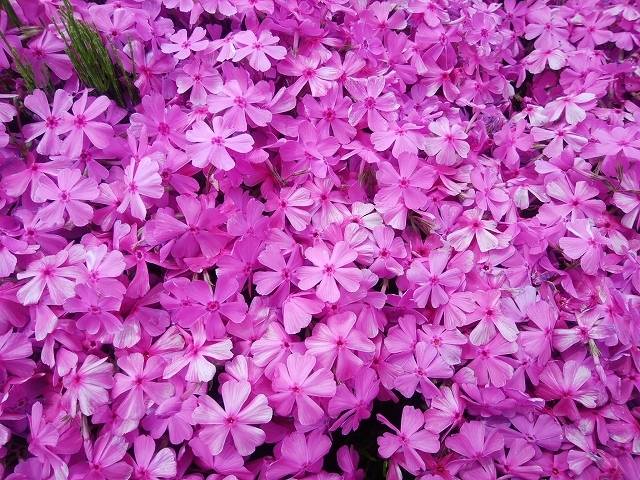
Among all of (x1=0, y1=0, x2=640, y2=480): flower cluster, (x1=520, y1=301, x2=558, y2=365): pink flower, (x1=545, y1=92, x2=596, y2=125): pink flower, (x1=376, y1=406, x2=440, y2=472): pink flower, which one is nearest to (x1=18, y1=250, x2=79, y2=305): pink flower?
(x1=0, y1=0, x2=640, y2=480): flower cluster

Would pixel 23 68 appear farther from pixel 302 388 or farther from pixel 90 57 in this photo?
pixel 302 388

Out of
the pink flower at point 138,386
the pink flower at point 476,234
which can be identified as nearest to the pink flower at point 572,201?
the pink flower at point 476,234

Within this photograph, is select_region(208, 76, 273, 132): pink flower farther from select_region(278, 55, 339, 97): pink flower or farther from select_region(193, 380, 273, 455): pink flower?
select_region(193, 380, 273, 455): pink flower

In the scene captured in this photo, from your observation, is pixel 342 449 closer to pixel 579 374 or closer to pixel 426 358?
pixel 426 358

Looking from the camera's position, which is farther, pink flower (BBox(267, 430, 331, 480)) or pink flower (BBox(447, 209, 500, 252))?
pink flower (BBox(447, 209, 500, 252))

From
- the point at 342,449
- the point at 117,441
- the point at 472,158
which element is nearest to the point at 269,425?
the point at 342,449

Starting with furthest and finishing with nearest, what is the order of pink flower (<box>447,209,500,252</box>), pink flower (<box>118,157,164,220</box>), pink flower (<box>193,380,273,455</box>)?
pink flower (<box>447,209,500,252</box>) → pink flower (<box>118,157,164,220</box>) → pink flower (<box>193,380,273,455</box>)

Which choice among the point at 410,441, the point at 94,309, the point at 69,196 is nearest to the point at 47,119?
the point at 69,196
